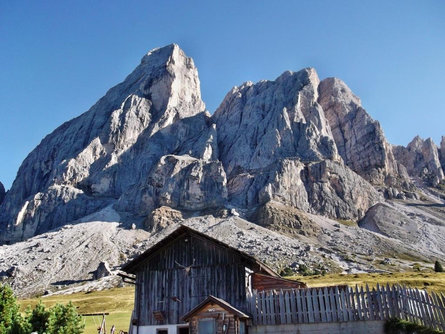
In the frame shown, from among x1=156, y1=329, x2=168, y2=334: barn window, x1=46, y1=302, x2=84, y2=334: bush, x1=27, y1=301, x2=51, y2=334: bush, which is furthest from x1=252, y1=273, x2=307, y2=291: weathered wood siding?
x1=27, y1=301, x2=51, y2=334: bush

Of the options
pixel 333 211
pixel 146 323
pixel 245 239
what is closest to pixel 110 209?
pixel 245 239

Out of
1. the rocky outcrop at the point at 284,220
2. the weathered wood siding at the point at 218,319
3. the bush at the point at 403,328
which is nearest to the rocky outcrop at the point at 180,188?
the rocky outcrop at the point at 284,220

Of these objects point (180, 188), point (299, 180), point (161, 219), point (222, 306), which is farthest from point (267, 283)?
point (299, 180)

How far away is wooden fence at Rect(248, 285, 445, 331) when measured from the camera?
69.2 feet

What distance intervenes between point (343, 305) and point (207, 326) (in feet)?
25.5

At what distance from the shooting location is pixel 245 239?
134750 millimetres

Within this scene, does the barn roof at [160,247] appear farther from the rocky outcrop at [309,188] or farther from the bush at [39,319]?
the rocky outcrop at [309,188]

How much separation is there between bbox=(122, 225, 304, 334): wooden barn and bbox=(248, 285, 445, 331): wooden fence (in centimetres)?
171

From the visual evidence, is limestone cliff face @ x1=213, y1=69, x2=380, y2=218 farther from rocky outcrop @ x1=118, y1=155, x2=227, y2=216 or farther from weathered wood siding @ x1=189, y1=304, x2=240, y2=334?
weathered wood siding @ x1=189, y1=304, x2=240, y2=334

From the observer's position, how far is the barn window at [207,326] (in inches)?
985

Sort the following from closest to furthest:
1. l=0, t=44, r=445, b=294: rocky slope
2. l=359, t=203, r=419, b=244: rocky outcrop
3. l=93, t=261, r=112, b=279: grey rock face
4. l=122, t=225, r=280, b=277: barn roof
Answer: l=122, t=225, r=280, b=277: barn roof < l=93, t=261, r=112, b=279: grey rock face < l=0, t=44, r=445, b=294: rocky slope < l=359, t=203, r=419, b=244: rocky outcrop

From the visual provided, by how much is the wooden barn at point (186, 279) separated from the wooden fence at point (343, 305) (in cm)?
171

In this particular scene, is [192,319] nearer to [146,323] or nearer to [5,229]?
[146,323]

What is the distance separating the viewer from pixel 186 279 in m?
29.0
